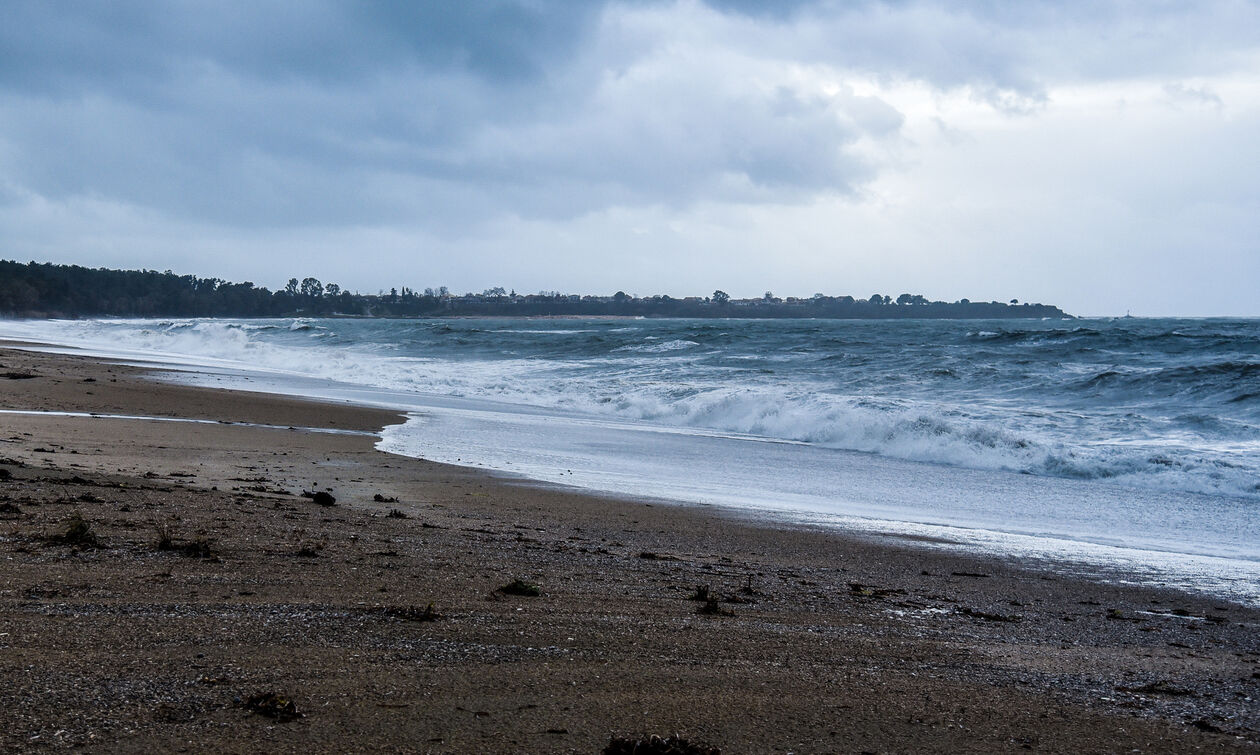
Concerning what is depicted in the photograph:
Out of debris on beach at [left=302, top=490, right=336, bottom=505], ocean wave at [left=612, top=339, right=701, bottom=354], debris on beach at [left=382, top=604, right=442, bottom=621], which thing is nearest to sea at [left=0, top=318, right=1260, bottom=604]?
debris on beach at [left=302, top=490, right=336, bottom=505]

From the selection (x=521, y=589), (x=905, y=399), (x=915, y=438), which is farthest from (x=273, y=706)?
(x=905, y=399)

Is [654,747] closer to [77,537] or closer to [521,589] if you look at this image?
[521,589]

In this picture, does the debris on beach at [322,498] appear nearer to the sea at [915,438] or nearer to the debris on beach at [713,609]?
the sea at [915,438]

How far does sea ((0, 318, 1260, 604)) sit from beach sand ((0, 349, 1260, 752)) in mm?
1703

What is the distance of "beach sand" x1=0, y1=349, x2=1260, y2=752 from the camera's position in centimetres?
254

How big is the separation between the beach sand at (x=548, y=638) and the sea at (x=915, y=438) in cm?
170

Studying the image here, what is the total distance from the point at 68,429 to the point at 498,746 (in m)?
9.17

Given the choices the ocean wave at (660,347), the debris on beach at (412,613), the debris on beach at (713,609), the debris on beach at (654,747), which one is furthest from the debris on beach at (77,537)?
the ocean wave at (660,347)

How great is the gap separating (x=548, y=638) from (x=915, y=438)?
33.9 feet

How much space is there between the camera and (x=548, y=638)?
3373 mm

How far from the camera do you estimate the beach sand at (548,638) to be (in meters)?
2.54

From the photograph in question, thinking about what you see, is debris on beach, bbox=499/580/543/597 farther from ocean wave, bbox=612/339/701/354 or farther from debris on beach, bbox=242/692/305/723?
ocean wave, bbox=612/339/701/354

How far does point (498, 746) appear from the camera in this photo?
240 cm

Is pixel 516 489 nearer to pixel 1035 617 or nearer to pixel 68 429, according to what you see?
pixel 1035 617
